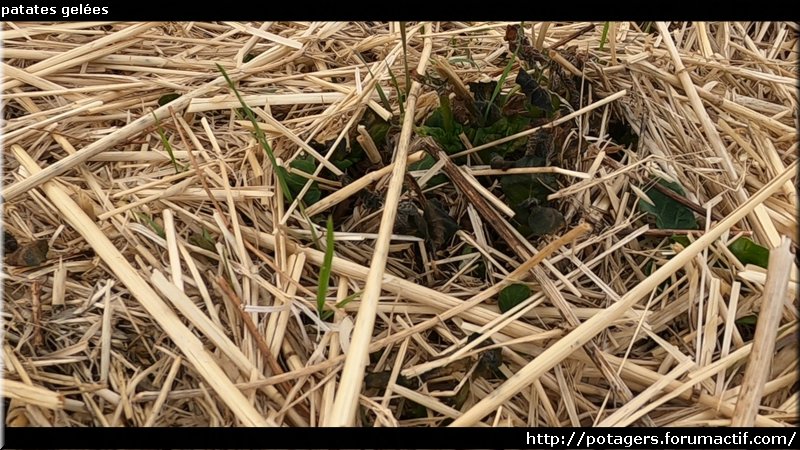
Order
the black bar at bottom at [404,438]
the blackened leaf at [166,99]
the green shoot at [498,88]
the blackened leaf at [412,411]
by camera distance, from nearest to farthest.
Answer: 1. the black bar at bottom at [404,438]
2. the blackened leaf at [412,411]
3. the green shoot at [498,88]
4. the blackened leaf at [166,99]

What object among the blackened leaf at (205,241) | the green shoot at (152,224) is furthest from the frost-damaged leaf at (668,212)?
the green shoot at (152,224)

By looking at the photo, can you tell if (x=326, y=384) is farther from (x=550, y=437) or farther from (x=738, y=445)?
(x=738, y=445)

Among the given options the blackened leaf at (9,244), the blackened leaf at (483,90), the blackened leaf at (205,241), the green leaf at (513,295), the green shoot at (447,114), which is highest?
the blackened leaf at (483,90)

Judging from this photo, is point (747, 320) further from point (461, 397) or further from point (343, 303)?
point (343, 303)

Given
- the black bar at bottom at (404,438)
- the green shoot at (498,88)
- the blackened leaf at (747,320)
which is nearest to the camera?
the black bar at bottom at (404,438)

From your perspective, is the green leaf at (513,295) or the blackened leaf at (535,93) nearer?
the green leaf at (513,295)

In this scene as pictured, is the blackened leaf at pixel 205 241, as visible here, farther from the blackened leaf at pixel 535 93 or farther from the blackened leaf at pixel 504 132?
the blackened leaf at pixel 535 93
